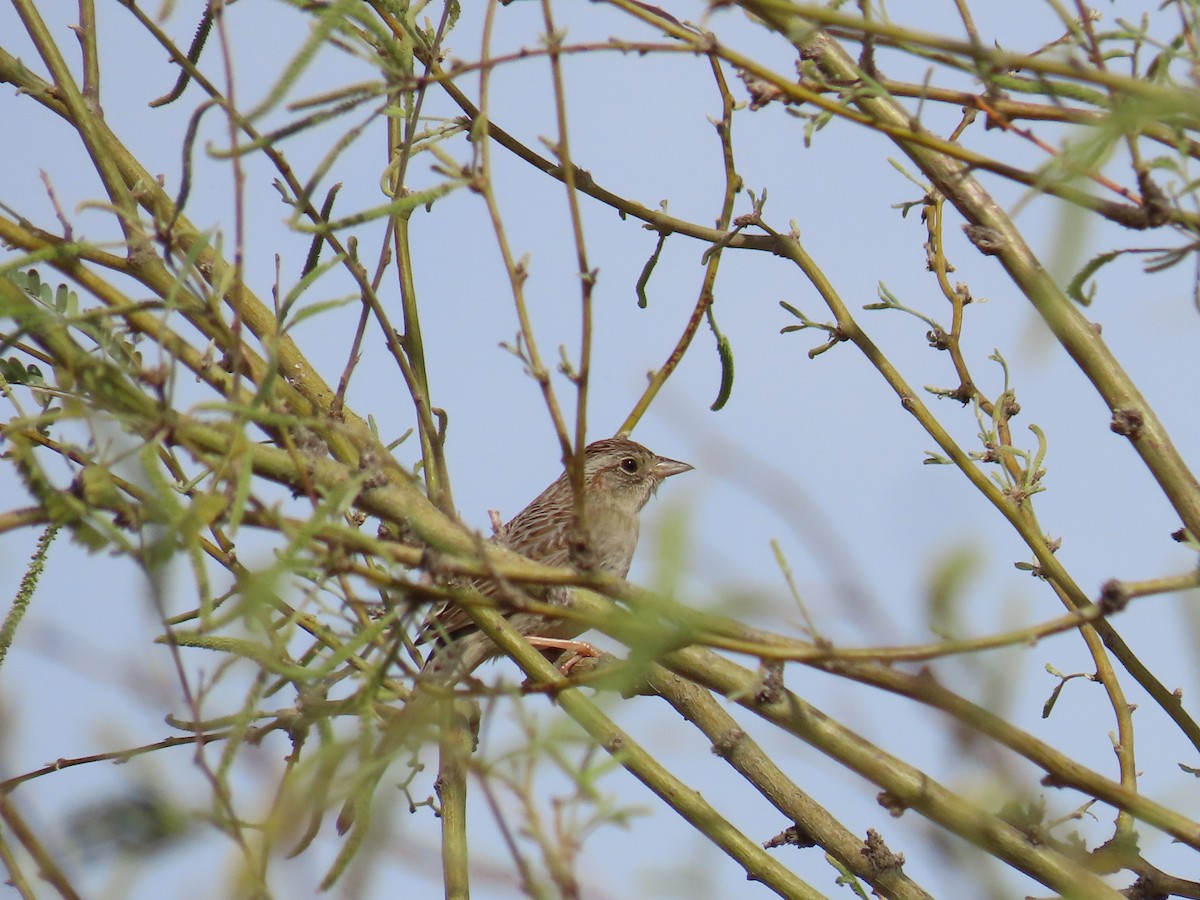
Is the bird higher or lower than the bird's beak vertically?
lower

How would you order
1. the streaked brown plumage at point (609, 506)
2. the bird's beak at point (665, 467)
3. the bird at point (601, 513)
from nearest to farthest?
the bird at point (601, 513) < the streaked brown plumage at point (609, 506) < the bird's beak at point (665, 467)

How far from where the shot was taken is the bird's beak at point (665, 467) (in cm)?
877

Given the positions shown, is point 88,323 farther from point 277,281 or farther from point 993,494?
point 993,494

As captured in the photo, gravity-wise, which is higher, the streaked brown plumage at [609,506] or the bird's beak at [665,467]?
the bird's beak at [665,467]

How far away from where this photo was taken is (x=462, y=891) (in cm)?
318

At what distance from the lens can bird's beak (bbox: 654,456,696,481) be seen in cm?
877

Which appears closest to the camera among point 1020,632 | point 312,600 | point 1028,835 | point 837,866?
point 1020,632

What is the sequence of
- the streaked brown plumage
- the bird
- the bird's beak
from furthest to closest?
the bird's beak < the streaked brown plumage < the bird

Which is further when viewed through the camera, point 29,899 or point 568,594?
point 568,594

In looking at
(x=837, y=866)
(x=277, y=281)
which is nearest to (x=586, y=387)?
(x=277, y=281)

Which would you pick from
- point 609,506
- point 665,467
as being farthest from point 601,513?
point 665,467

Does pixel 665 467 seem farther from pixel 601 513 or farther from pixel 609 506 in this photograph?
pixel 601 513

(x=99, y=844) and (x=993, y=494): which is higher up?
(x=993, y=494)

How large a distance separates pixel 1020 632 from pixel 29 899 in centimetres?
134
